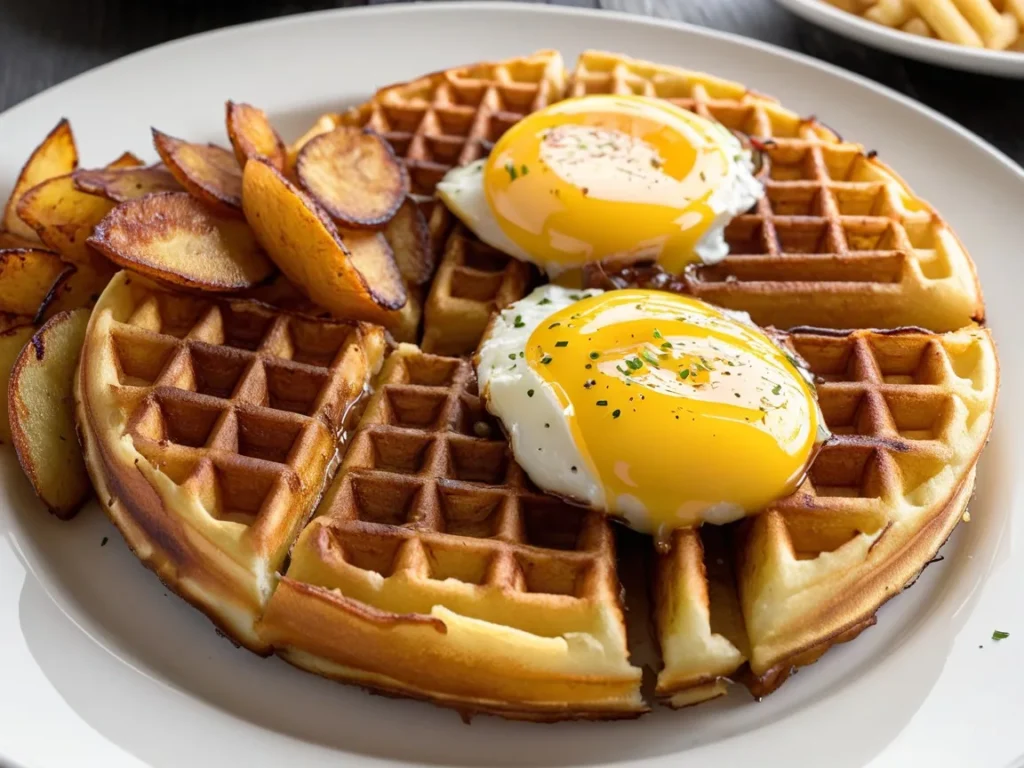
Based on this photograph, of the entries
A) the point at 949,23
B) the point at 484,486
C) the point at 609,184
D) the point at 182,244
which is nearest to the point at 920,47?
the point at 949,23

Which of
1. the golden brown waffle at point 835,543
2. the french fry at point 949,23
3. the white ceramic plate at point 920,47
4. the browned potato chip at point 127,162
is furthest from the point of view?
the french fry at point 949,23

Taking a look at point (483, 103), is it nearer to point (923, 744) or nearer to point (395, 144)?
point (395, 144)

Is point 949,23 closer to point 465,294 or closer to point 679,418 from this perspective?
point 465,294

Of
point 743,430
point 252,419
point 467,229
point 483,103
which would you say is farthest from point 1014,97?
point 252,419

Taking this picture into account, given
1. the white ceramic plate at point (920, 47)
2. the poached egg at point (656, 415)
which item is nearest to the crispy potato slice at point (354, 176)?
the poached egg at point (656, 415)

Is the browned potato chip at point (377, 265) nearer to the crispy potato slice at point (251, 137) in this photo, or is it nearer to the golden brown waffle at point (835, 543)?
the crispy potato slice at point (251, 137)
